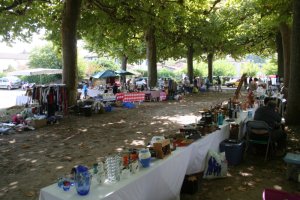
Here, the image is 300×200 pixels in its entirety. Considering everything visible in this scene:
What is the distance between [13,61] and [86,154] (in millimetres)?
90170

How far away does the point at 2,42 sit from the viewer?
61.5 ft

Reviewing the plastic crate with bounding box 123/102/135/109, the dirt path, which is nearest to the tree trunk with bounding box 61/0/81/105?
the dirt path

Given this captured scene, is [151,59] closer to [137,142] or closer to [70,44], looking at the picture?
[70,44]

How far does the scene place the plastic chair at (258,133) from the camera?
249 inches

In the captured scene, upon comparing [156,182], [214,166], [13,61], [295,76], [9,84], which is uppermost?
[13,61]

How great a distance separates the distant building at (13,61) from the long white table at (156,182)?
83.2 metres

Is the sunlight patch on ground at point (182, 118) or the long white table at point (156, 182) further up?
the long white table at point (156, 182)

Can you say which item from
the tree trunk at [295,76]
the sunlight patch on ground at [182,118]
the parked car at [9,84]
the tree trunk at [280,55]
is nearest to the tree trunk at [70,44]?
the sunlight patch on ground at [182,118]

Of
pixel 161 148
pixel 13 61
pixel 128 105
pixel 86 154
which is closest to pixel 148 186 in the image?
pixel 161 148

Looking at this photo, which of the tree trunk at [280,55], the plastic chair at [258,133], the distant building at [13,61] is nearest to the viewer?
the plastic chair at [258,133]

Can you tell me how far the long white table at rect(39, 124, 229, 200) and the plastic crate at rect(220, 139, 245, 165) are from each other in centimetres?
64

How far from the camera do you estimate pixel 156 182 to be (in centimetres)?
380

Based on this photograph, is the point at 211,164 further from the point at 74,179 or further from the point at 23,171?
the point at 23,171

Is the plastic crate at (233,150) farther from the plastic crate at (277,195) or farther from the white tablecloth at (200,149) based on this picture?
the plastic crate at (277,195)
